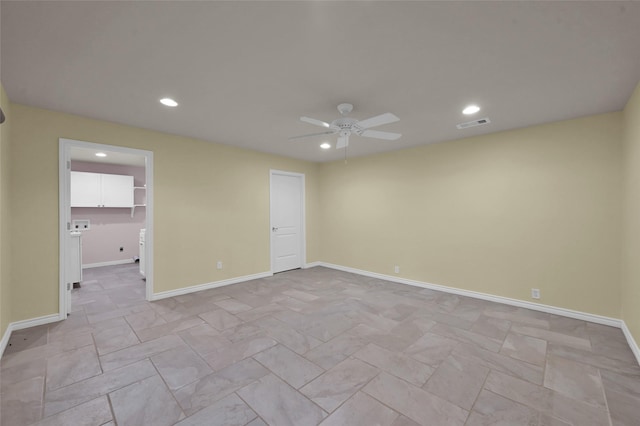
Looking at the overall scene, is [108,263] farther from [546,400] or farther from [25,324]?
[546,400]

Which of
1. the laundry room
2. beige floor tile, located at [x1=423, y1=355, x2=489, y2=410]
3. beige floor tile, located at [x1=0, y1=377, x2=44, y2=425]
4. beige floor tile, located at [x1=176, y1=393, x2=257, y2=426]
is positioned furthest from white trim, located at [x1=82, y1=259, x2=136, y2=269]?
beige floor tile, located at [x1=423, y1=355, x2=489, y2=410]

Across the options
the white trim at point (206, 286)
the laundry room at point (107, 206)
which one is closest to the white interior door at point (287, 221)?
the white trim at point (206, 286)

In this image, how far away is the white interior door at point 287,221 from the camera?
5.57 meters

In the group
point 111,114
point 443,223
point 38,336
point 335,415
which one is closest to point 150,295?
point 38,336

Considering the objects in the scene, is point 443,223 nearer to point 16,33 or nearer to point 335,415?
point 335,415

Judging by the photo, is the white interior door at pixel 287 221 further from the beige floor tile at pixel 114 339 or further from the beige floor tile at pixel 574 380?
the beige floor tile at pixel 574 380

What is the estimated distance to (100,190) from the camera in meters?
6.21

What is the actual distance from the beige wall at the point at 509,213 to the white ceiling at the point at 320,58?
57 cm

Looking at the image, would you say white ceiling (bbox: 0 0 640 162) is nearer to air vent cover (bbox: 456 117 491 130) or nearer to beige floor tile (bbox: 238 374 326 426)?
air vent cover (bbox: 456 117 491 130)

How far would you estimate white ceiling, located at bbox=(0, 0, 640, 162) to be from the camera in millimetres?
1573

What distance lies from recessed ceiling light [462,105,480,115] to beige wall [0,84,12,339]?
4638 mm

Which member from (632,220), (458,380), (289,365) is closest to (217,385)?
(289,365)

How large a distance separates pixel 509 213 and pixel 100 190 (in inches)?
326

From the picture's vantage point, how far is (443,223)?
440cm
